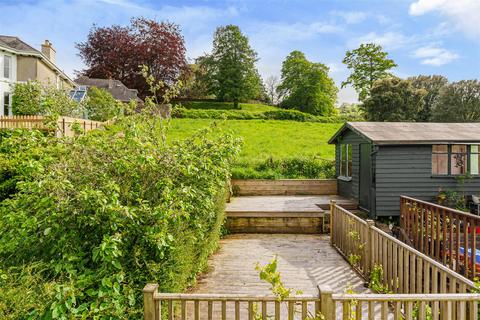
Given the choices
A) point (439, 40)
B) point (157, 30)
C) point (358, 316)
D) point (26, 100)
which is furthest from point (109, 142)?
point (157, 30)

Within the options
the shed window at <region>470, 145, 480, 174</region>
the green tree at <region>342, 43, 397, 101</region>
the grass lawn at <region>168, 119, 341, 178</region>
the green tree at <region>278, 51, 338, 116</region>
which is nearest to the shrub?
the grass lawn at <region>168, 119, 341, 178</region>

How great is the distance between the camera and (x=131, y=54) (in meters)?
35.5

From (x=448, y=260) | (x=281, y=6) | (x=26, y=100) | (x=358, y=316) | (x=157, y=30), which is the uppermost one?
(x=157, y=30)

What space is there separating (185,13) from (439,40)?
1640cm

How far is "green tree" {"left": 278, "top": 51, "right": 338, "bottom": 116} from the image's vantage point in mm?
38844

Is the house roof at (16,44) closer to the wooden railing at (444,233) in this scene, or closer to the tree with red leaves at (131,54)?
the tree with red leaves at (131,54)

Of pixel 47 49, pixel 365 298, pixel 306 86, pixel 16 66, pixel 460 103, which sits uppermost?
pixel 306 86

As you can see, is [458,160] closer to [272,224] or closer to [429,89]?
[272,224]

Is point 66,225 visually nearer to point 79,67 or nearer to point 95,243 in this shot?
point 95,243

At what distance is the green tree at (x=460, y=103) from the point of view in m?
29.3

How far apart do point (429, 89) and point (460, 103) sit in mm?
5632

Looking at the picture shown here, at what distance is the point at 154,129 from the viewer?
462 centimetres

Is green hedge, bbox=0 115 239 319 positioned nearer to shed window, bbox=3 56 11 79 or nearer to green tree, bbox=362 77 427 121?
shed window, bbox=3 56 11 79

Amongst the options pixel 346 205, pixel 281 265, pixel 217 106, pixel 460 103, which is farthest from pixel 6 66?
pixel 460 103
